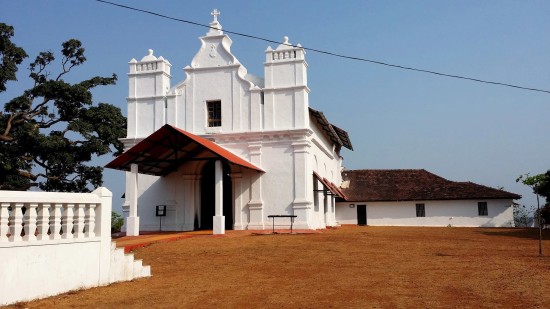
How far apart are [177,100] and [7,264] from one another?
58.4 feet

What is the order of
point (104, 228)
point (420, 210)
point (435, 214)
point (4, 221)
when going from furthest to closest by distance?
1. point (420, 210)
2. point (435, 214)
3. point (104, 228)
4. point (4, 221)

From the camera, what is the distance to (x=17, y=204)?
7012 millimetres

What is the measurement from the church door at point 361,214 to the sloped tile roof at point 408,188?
653 mm

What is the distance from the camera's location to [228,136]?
75.3 ft

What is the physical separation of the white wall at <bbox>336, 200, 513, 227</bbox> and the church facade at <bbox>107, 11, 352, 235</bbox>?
11287 millimetres

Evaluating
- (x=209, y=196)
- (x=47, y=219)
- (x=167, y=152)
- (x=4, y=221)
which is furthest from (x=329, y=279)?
(x=209, y=196)

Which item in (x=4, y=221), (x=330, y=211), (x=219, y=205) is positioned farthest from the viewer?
(x=330, y=211)

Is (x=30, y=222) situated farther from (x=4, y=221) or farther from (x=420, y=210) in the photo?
(x=420, y=210)

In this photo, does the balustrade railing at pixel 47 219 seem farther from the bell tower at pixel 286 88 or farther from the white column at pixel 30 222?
the bell tower at pixel 286 88

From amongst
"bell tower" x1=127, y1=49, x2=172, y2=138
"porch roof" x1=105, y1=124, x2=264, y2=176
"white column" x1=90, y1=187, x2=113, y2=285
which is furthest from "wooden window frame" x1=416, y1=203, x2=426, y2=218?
"white column" x1=90, y1=187, x2=113, y2=285

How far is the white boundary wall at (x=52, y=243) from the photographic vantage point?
6.81m

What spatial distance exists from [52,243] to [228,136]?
15747 mm

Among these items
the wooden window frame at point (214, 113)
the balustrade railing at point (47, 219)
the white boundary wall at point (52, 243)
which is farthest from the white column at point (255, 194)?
A: the balustrade railing at point (47, 219)

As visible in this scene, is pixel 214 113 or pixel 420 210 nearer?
pixel 214 113
